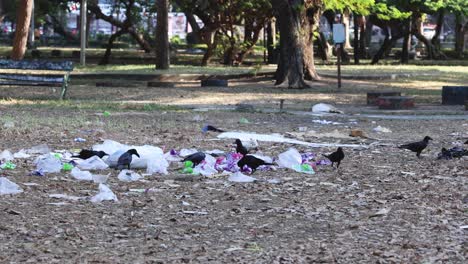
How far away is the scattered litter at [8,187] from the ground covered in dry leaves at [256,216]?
108 millimetres

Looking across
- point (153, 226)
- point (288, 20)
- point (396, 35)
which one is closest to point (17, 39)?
point (288, 20)

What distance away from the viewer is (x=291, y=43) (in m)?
24.6

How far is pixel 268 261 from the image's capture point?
5.72 meters

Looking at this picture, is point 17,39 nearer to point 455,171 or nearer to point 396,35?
point 455,171

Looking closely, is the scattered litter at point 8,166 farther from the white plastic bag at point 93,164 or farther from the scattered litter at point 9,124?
the scattered litter at point 9,124

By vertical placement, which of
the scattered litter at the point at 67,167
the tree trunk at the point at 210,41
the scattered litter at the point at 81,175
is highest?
the tree trunk at the point at 210,41

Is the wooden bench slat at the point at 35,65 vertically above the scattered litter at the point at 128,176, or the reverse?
the wooden bench slat at the point at 35,65

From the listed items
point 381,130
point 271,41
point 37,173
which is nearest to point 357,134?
point 381,130

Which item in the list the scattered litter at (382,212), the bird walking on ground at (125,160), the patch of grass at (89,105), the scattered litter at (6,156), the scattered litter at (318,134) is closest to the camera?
the scattered litter at (382,212)

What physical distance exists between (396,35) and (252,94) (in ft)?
77.2

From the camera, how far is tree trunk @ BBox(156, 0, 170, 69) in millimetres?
30156

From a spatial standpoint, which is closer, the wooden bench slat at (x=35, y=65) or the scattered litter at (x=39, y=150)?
the scattered litter at (x=39, y=150)

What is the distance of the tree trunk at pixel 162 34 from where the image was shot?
30156mm

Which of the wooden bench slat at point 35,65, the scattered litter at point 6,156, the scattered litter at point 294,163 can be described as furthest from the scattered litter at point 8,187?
the wooden bench slat at point 35,65
